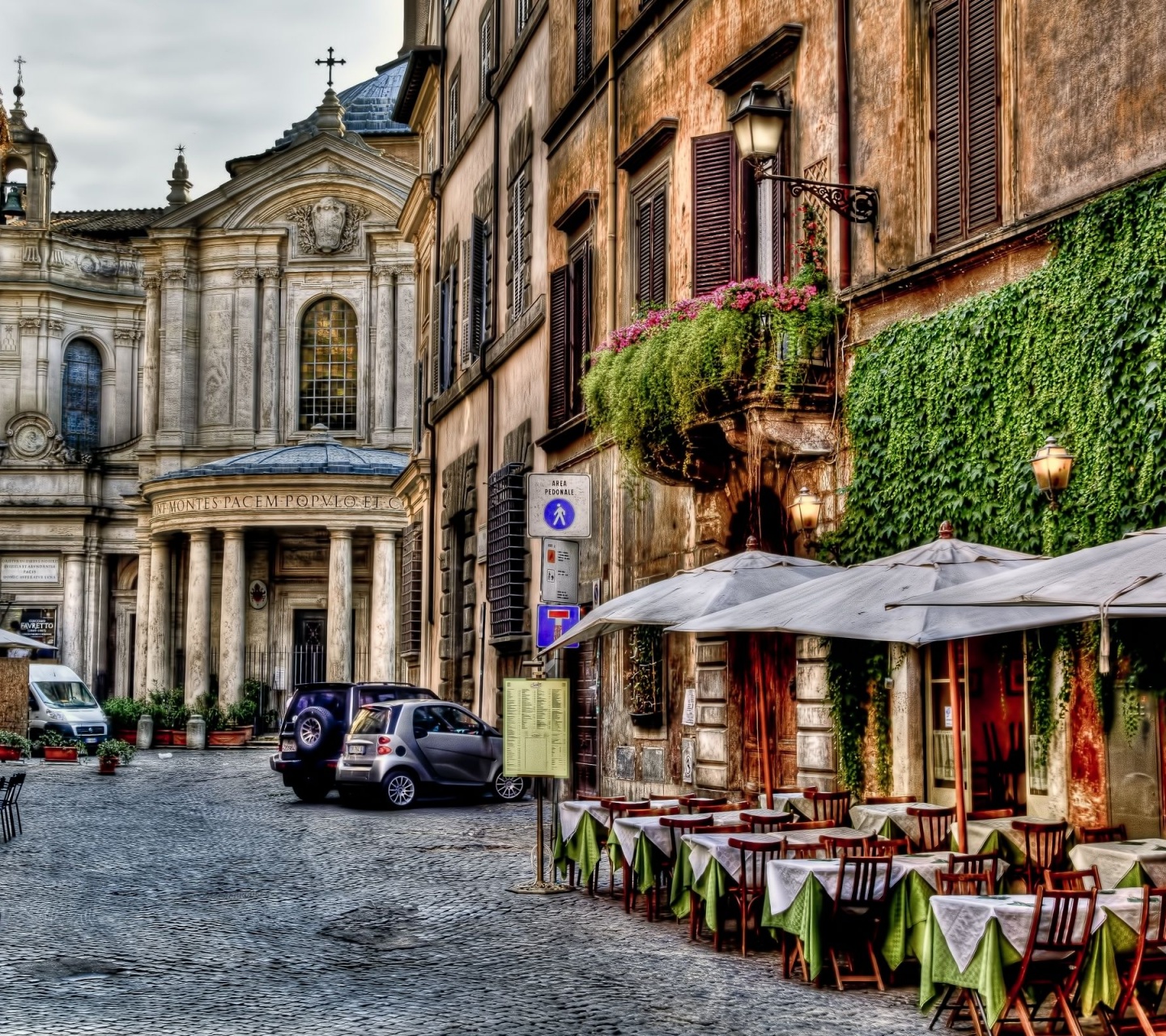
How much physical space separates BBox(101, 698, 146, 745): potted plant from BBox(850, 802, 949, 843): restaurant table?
33.3 meters

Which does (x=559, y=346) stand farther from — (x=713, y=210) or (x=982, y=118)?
(x=982, y=118)

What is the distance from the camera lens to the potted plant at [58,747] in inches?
1396

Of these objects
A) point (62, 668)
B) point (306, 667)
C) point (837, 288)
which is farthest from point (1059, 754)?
point (306, 667)

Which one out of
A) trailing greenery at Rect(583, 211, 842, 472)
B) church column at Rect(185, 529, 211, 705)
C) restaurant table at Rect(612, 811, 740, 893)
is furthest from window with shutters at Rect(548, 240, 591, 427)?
church column at Rect(185, 529, 211, 705)

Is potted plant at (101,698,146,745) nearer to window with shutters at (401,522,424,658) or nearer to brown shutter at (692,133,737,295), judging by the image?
window with shutters at (401,522,424,658)

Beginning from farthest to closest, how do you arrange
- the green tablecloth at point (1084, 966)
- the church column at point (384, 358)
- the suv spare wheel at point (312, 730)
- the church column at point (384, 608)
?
the church column at point (384, 358)
the church column at point (384, 608)
the suv spare wheel at point (312, 730)
the green tablecloth at point (1084, 966)

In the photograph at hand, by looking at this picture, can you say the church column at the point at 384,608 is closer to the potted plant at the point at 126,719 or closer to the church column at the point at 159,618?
the potted plant at the point at 126,719

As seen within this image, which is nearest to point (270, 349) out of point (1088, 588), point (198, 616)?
point (198, 616)

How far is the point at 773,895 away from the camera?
9.78 metres

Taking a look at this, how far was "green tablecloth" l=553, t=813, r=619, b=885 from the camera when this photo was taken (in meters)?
13.5

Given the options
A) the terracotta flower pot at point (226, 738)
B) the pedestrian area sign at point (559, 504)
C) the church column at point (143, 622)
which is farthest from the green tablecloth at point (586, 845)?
the church column at point (143, 622)

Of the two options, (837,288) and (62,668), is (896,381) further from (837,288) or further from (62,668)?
(62,668)

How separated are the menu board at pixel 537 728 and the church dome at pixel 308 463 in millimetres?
29551

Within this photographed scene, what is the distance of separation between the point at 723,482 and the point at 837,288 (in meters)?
2.35
